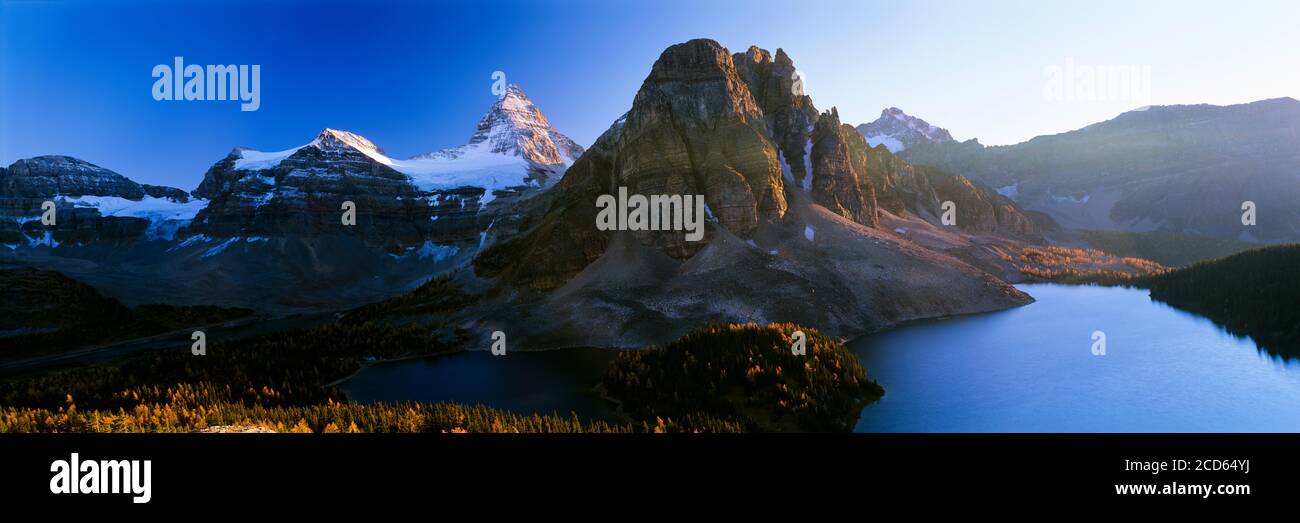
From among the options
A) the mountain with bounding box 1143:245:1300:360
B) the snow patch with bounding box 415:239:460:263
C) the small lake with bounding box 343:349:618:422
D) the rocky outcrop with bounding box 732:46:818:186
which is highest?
the rocky outcrop with bounding box 732:46:818:186

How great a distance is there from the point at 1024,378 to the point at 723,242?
3209cm

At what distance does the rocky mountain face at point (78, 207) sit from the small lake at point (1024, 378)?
6657 inches

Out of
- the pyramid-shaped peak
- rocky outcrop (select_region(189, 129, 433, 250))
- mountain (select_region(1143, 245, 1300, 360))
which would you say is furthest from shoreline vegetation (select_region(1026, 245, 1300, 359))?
the pyramid-shaped peak

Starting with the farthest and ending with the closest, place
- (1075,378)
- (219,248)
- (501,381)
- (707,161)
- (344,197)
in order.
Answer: (344,197) → (219,248) → (707,161) → (501,381) → (1075,378)

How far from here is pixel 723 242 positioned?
182 feet

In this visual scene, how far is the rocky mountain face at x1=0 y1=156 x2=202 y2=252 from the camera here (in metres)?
144

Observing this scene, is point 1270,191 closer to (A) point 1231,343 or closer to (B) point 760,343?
(A) point 1231,343

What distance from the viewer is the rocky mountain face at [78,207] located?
14450 centimetres

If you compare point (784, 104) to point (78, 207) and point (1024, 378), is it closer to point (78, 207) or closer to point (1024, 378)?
point (1024, 378)

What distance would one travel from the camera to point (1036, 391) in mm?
24547

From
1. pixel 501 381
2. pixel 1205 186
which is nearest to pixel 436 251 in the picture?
pixel 501 381

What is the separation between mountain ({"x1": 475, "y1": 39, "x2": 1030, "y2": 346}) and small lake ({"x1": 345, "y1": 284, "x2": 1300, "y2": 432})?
15.0 feet

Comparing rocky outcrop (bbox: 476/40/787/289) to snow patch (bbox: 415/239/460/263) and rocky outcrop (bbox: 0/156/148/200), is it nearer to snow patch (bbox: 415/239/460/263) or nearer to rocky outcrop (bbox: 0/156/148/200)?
snow patch (bbox: 415/239/460/263)

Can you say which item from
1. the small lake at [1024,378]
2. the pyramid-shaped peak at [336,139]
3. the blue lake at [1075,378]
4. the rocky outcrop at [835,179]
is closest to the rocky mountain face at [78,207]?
the pyramid-shaped peak at [336,139]
